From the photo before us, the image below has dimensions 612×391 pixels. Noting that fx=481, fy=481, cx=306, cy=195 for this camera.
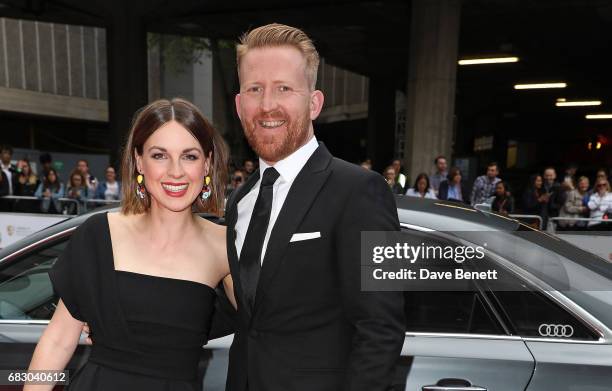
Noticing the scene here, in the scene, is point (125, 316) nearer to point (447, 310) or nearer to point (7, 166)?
point (447, 310)

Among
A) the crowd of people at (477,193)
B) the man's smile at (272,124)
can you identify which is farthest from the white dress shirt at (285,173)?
the crowd of people at (477,193)

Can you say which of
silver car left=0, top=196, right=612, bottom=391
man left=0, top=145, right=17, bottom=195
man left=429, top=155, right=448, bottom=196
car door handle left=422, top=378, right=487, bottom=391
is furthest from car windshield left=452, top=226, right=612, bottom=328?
man left=0, top=145, right=17, bottom=195

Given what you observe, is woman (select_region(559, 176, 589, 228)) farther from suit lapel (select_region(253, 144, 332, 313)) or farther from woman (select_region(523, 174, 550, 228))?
suit lapel (select_region(253, 144, 332, 313))

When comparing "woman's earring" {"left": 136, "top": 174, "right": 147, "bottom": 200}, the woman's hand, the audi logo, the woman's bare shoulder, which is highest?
"woman's earring" {"left": 136, "top": 174, "right": 147, "bottom": 200}

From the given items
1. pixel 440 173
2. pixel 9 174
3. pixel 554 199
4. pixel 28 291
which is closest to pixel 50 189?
pixel 9 174

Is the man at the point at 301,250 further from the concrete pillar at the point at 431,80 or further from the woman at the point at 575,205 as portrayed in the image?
the concrete pillar at the point at 431,80

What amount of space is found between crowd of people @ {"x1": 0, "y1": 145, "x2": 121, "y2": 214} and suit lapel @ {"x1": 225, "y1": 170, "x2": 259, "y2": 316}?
286 inches

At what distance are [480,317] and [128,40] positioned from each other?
14715mm

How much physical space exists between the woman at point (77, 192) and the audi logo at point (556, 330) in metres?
7.93

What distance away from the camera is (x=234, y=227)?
1.60 m

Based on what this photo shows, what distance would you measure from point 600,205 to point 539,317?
7127mm

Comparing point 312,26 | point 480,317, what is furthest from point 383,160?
point 480,317

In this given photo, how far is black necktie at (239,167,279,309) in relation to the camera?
1438mm

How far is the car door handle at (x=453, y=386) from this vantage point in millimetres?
1855
